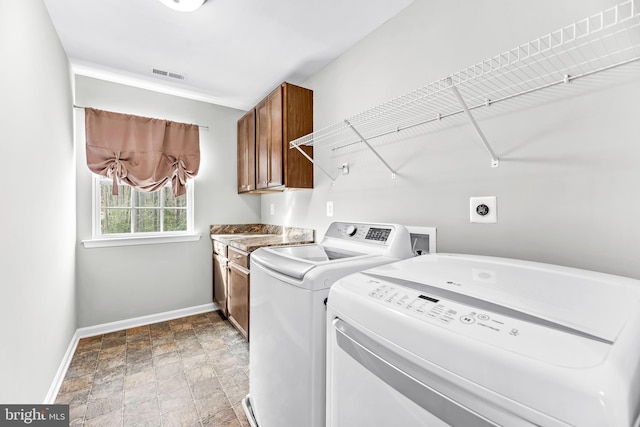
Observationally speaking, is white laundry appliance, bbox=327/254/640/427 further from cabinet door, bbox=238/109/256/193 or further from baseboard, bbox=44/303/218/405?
cabinet door, bbox=238/109/256/193

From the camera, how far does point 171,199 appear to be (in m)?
3.14

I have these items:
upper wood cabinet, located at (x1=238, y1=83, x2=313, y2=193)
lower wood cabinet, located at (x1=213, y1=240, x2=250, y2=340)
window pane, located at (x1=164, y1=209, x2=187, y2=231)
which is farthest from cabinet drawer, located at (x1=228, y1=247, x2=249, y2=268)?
window pane, located at (x1=164, y1=209, x2=187, y2=231)

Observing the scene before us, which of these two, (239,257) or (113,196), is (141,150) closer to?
(113,196)

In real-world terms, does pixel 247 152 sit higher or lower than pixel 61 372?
higher

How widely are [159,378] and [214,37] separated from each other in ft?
8.11

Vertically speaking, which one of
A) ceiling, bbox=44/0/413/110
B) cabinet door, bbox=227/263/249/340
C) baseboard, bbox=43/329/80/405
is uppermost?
ceiling, bbox=44/0/413/110

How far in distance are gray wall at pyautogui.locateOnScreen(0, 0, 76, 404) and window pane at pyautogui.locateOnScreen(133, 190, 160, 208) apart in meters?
0.75

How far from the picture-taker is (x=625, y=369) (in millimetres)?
432

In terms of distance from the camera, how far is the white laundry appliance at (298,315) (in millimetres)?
1097

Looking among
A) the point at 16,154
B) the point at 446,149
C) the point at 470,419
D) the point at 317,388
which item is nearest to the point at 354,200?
the point at 446,149

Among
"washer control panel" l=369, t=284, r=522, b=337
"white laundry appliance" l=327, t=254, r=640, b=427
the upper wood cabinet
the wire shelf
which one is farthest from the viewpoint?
the upper wood cabinet

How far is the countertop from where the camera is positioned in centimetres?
248

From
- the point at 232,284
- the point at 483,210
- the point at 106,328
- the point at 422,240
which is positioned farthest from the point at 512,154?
the point at 106,328

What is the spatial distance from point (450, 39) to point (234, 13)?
4.34 feet
